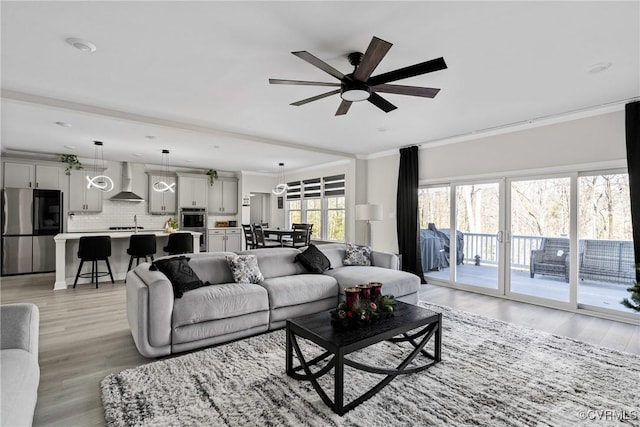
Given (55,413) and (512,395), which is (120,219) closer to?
(55,413)

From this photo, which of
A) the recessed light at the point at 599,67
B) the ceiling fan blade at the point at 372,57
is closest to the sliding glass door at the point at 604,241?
the recessed light at the point at 599,67

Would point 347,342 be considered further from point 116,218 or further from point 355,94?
point 116,218

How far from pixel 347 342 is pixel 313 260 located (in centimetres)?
Answer: 231

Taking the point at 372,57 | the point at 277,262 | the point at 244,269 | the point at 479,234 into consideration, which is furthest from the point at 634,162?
the point at 244,269

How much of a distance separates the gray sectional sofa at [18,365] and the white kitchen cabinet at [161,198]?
6.60 metres

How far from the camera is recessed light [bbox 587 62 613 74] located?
292cm

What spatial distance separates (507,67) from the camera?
9.90 ft

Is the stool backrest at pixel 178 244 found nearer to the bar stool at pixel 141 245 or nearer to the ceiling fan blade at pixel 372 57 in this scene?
the bar stool at pixel 141 245

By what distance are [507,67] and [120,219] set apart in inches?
336

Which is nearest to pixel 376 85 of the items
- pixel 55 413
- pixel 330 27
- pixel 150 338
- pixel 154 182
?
pixel 330 27

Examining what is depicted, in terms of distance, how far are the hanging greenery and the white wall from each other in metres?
6.80

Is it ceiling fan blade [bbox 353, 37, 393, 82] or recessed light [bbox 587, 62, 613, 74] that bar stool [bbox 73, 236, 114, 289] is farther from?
recessed light [bbox 587, 62, 613, 74]

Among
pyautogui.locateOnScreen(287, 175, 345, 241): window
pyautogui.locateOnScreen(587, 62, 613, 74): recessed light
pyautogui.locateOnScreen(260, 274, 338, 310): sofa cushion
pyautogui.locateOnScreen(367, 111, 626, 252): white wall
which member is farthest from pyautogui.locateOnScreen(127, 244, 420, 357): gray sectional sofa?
pyautogui.locateOnScreen(287, 175, 345, 241): window

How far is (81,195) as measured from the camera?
23.9 feet
